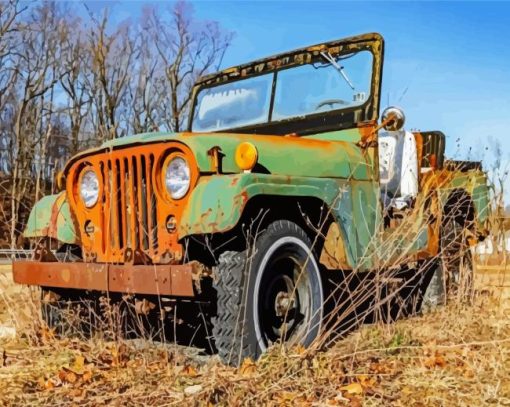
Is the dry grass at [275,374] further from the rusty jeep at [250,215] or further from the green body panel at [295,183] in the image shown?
the green body panel at [295,183]

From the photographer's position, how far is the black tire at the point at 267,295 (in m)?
3.60

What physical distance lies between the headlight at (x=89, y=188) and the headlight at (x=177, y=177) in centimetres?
69

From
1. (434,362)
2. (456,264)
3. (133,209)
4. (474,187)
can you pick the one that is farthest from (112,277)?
(474,187)

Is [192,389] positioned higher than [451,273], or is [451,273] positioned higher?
[451,273]

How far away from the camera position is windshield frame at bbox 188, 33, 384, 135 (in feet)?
16.8

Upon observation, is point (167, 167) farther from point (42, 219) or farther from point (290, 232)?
point (42, 219)

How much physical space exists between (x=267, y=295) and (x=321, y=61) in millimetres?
2352

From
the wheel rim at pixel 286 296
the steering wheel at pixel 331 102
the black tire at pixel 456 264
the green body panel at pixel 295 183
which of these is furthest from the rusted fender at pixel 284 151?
the black tire at pixel 456 264

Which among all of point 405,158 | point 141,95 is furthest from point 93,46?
point 405,158

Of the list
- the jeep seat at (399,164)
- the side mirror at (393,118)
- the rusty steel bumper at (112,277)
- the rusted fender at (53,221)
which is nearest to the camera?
the rusty steel bumper at (112,277)

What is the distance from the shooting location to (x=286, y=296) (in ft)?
13.3

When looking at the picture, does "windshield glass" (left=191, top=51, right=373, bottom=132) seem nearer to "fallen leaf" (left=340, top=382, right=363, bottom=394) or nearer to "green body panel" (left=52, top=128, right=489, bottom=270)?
"green body panel" (left=52, top=128, right=489, bottom=270)

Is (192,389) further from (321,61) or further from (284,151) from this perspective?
(321,61)

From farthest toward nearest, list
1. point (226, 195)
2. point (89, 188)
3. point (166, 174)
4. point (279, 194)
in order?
1. point (89, 188)
2. point (166, 174)
3. point (279, 194)
4. point (226, 195)
